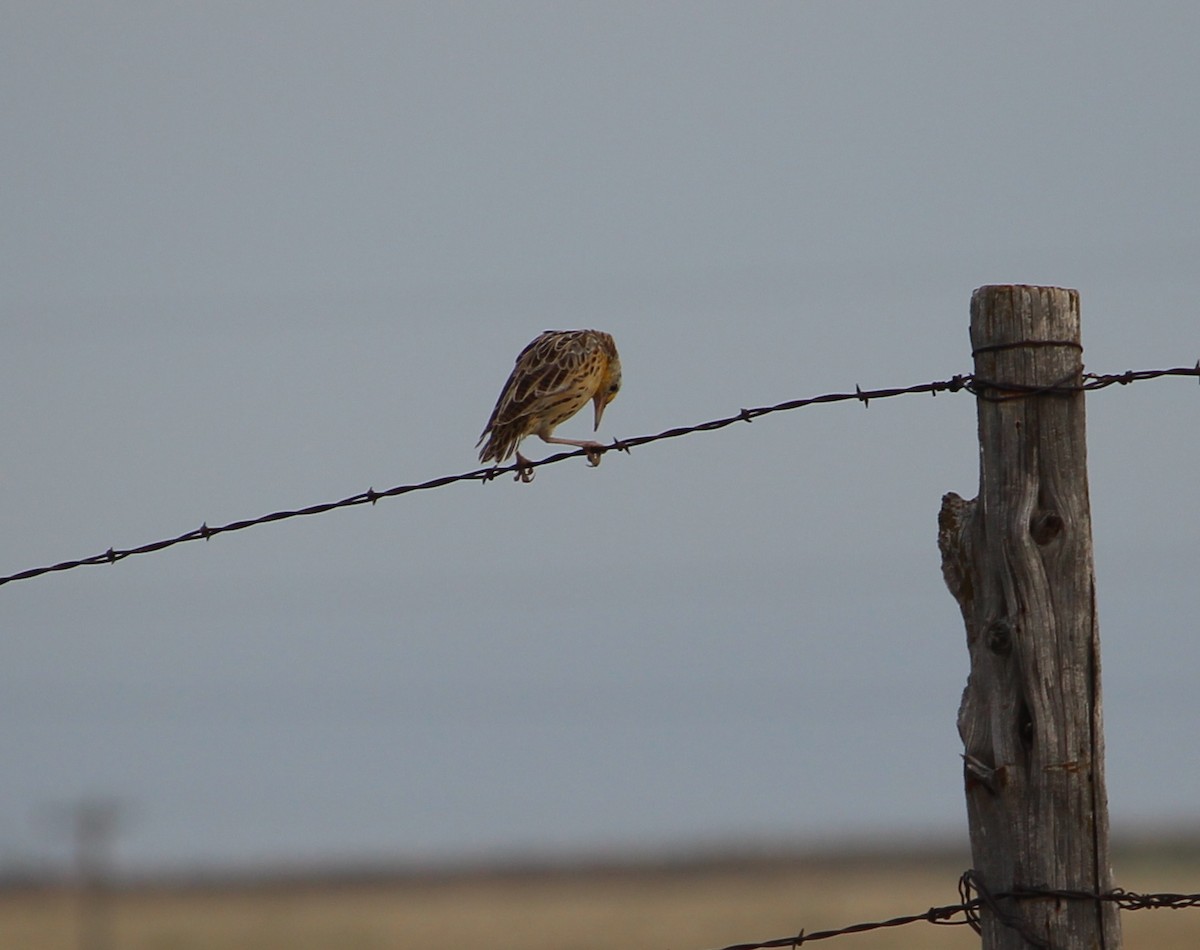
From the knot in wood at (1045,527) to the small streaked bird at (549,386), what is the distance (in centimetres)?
446

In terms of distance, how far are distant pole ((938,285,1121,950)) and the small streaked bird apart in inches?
172

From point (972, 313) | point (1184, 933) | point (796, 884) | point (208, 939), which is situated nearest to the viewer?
point (972, 313)

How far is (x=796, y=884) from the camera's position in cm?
7056

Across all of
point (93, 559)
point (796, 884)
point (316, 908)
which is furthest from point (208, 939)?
point (93, 559)

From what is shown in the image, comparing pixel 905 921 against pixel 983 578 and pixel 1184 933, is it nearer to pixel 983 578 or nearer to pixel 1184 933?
pixel 983 578

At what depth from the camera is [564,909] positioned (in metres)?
57.4

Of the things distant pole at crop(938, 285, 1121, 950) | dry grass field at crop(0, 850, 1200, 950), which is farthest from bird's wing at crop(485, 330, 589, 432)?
dry grass field at crop(0, 850, 1200, 950)

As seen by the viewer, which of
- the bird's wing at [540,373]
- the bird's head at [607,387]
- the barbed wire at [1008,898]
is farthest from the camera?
the bird's head at [607,387]

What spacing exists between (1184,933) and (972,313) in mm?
34937

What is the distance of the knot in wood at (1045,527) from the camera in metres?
4.51

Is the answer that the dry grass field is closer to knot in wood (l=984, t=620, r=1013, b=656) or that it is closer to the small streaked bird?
the small streaked bird

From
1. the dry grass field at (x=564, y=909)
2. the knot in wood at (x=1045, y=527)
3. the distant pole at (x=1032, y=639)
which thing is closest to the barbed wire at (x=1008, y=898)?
the distant pole at (x=1032, y=639)

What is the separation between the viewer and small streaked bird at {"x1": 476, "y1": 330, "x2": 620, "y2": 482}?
30.2 ft

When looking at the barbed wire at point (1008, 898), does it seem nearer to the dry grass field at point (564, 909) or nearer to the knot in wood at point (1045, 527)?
the knot in wood at point (1045, 527)
